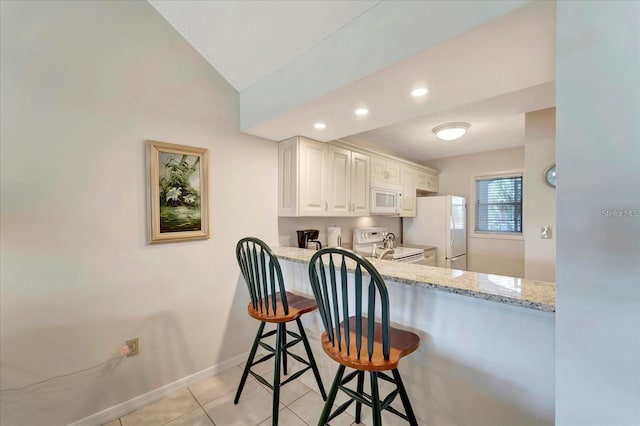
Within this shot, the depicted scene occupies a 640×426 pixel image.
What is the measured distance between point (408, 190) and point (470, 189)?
3.81 ft

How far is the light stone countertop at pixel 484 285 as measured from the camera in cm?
103

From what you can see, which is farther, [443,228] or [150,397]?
[443,228]

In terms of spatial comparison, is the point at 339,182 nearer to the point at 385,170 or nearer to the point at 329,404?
the point at 385,170

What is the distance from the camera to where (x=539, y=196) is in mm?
2436

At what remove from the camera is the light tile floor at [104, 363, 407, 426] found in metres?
1.71

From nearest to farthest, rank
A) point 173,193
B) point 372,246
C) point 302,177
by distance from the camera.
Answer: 1. point 173,193
2. point 302,177
3. point 372,246

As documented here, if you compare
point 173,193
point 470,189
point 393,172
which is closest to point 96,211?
point 173,193

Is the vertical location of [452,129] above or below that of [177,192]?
above

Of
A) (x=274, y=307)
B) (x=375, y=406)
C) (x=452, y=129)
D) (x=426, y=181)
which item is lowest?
(x=375, y=406)

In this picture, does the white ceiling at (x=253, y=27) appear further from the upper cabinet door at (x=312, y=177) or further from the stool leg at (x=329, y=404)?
the stool leg at (x=329, y=404)

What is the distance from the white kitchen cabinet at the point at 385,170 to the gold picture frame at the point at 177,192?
2.14m

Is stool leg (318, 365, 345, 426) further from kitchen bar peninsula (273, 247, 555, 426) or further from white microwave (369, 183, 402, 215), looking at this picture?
white microwave (369, 183, 402, 215)

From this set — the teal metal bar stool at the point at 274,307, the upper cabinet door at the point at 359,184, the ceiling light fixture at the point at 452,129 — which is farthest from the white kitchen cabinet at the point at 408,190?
the teal metal bar stool at the point at 274,307


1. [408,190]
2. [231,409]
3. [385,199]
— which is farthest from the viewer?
[408,190]
